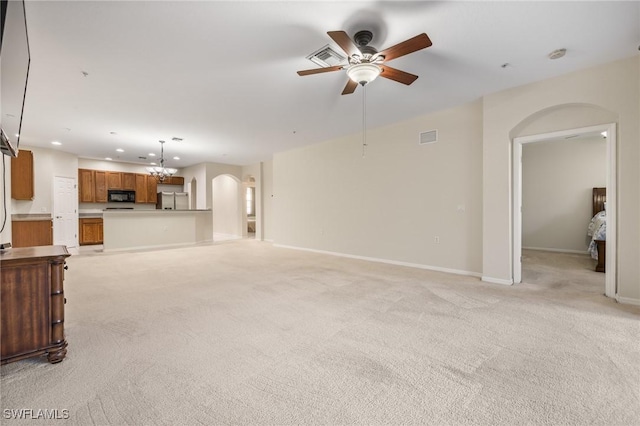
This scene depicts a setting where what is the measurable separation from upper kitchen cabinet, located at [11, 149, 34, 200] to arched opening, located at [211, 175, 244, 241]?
464cm

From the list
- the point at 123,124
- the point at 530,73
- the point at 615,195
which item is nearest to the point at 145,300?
the point at 123,124

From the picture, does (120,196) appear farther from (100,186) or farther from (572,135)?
(572,135)

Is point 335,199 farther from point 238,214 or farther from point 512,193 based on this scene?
point 238,214

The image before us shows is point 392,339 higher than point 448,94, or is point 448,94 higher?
point 448,94

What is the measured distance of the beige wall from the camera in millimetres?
3145

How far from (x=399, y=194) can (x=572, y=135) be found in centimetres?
261

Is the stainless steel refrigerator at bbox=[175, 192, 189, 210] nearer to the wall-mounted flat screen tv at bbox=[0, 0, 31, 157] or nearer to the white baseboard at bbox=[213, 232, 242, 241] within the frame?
the white baseboard at bbox=[213, 232, 242, 241]

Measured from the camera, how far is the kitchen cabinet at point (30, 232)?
6082 millimetres

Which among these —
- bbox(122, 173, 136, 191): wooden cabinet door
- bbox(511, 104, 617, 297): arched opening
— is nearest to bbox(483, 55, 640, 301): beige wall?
bbox(511, 104, 617, 297): arched opening

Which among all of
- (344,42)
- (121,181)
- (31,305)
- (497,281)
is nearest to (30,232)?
(121,181)

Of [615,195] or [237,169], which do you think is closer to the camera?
[615,195]

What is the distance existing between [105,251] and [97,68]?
5.47 m

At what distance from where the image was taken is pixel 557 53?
299 cm

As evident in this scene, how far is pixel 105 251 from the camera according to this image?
7.02m
